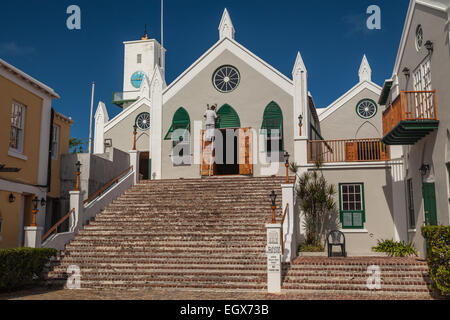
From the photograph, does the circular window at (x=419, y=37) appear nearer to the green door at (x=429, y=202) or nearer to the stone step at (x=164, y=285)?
the green door at (x=429, y=202)

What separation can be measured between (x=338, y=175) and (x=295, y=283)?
22.0 ft

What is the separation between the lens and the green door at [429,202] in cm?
1320

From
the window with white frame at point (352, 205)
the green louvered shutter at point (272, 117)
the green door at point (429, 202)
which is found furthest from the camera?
the green louvered shutter at point (272, 117)

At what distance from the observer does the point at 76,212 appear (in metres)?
15.7

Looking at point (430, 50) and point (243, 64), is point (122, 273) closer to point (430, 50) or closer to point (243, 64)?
point (430, 50)

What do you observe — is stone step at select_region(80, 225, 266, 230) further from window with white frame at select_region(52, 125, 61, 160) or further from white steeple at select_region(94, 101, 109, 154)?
white steeple at select_region(94, 101, 109, 154)

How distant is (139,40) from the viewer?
48656 mm

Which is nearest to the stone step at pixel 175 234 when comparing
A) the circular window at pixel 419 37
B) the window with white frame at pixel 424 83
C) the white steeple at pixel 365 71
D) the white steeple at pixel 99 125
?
the window with white frame at pixel 424 83

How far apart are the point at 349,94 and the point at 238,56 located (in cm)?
867

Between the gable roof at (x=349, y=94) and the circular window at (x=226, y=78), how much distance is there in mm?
7899

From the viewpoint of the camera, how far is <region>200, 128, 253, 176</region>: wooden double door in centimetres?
2120

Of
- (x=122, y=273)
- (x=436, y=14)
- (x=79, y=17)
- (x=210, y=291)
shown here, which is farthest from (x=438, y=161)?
(x=79, y=17)

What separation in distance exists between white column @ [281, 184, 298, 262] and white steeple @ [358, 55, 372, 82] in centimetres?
1623

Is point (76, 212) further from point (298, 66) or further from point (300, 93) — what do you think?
point (298, 66)
